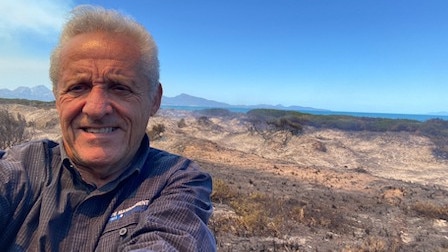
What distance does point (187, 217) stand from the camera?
134cm

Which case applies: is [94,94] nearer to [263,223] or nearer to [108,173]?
[108,173]

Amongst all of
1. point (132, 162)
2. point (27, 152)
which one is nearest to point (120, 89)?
point (132, 162)

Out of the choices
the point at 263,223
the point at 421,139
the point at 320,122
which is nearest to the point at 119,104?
the point at 263,223

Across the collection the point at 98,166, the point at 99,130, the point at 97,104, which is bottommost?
the point at 98,166

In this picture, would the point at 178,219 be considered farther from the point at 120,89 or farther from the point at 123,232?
the point at 120,89

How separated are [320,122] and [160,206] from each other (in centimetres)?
3611

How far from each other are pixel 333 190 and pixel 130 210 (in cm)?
1050

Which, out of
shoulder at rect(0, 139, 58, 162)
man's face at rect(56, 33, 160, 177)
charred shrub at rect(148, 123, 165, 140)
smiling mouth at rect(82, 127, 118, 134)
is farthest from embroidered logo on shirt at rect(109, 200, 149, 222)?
charred shrub at rect(148, 123, 165, 140)

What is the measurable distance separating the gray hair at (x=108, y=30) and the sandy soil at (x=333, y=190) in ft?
13.7

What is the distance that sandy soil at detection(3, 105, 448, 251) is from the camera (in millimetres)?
6305

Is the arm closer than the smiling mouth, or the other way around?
the arm

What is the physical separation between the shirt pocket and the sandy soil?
163 inches

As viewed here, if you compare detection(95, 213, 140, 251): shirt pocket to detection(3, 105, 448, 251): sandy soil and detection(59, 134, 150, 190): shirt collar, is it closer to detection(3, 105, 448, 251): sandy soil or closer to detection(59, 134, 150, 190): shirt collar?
detection(59, 134, 150, 190): shirt collar

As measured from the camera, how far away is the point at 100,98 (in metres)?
1.54
